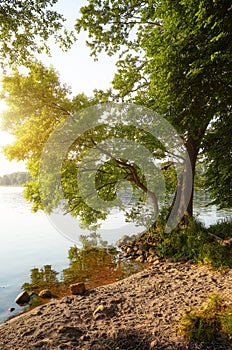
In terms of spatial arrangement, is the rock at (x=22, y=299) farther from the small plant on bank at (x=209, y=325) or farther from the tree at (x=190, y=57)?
the tree at (x=190, y=57)

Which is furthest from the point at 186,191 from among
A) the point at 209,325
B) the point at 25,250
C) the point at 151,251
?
the point at 25,250

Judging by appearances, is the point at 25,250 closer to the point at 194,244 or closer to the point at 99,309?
the point at 194,244

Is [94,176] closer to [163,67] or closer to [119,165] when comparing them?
[119,165]

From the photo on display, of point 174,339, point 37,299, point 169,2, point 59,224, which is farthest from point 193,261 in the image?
point 59,224

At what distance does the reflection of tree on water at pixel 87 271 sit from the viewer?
952cm

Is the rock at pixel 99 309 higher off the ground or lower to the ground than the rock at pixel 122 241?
higher

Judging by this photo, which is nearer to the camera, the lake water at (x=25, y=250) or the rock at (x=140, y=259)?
the lake water at (x=25, y=250)

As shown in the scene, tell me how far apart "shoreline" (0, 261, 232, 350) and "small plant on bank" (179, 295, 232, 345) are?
0.16 meters

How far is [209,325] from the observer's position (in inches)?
175

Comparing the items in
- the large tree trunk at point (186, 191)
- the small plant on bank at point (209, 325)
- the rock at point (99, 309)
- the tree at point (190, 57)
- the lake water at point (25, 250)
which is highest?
the tree at point (190, 57)

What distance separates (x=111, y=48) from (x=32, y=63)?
6.16 meters

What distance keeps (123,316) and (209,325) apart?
1990 mm

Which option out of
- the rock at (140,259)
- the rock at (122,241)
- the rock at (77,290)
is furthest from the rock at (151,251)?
the rock at (77,290)

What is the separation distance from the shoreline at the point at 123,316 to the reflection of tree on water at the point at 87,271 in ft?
5.84
